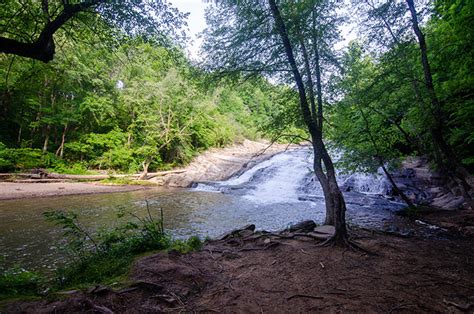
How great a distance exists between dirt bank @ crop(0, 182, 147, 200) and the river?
0.79m

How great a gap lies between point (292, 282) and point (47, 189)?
16586 mm

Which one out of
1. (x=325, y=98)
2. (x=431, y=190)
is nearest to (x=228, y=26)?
(x=325, y=98)

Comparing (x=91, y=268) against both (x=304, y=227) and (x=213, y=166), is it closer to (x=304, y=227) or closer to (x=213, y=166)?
(x=304, y=227)

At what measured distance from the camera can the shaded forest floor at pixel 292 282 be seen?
3.25 metres

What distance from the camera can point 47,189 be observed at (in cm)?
1505

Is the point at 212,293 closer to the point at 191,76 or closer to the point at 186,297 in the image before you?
the point at 186,297

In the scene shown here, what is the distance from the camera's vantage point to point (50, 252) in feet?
22.2

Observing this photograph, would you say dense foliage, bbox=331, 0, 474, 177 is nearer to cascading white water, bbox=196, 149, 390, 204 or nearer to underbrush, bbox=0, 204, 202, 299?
cascading white water, bbox=196, 149, 390, 204

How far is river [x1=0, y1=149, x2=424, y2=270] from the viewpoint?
7.72 m

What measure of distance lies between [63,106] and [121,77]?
19.3ft

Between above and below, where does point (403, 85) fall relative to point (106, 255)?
above

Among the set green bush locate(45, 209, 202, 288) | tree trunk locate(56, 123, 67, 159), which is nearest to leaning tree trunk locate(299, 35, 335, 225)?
green bush locate(45, 209, 202, 288)

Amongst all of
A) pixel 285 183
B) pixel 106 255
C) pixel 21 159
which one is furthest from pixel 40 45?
pixel 21 159

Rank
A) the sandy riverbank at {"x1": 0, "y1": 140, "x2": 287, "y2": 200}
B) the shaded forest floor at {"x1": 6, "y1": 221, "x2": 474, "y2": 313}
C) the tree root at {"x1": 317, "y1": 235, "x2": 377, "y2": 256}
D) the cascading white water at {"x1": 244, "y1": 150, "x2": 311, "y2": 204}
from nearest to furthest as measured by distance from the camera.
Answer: the shaded forest floor at {"x1": 6, "y1": 221, "x2": 474, "y2": 313}, the tree root at {"x1": 317, "y1": 235, "x2": 377, "y2": 256}, the sandy riverbank at {"x1": 0, "y1": 140, "x2": 287, "y2": 200}, the cascading white water at {"x1": 244, "y1": 150, "x2": 311, "y2": 204}
